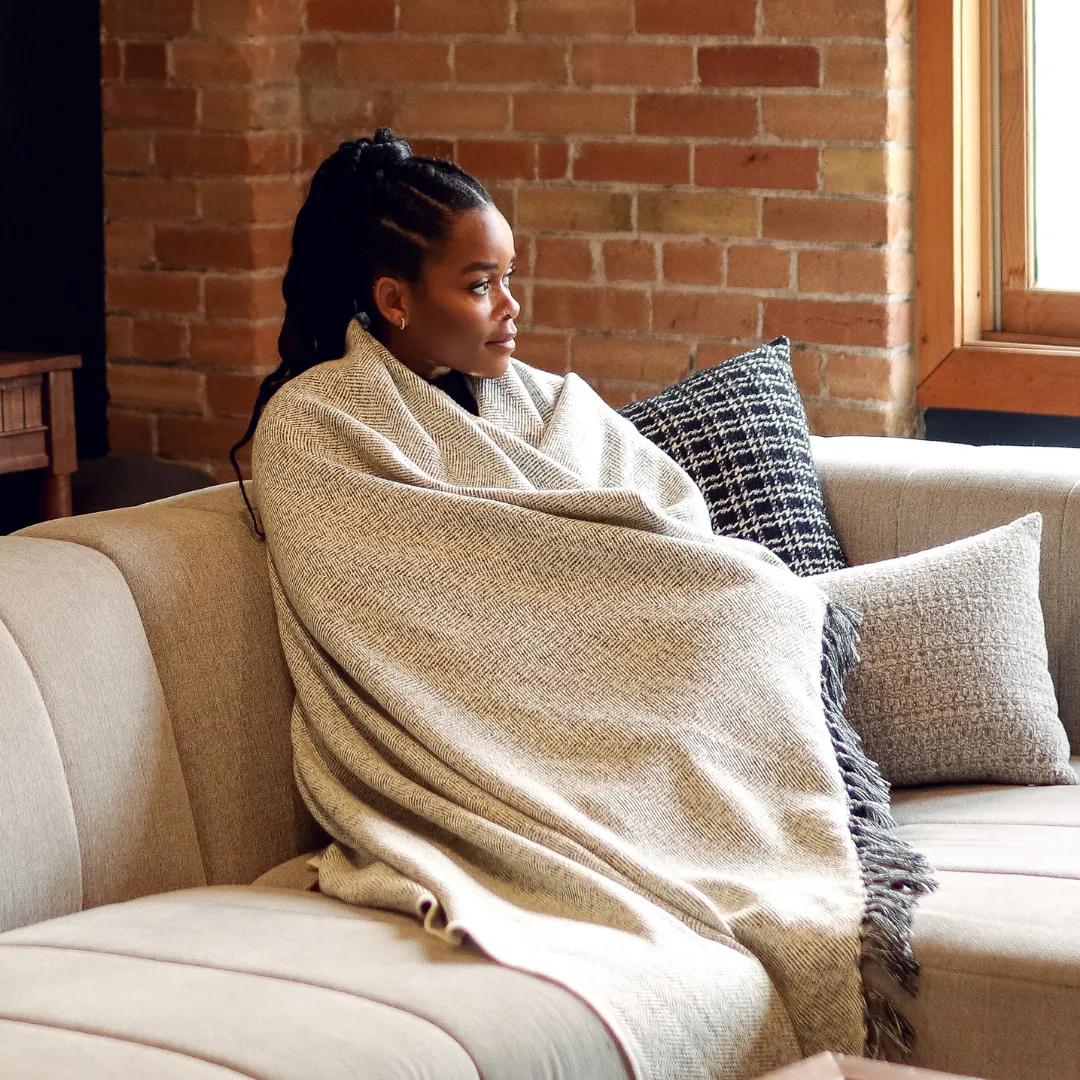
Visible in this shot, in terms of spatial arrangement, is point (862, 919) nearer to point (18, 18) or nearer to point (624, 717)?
point (624, 717)

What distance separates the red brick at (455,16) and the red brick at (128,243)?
69 cm

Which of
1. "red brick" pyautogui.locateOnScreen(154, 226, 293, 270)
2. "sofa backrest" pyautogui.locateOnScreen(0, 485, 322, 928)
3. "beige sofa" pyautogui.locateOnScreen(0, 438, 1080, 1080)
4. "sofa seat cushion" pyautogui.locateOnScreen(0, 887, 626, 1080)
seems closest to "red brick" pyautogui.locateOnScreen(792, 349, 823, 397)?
"red brick" pyautogui.locateOnScreen(154, 226, 293, 270)

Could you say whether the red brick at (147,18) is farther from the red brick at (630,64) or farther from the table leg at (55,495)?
the table leg at (55,495)

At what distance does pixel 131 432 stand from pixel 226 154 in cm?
64

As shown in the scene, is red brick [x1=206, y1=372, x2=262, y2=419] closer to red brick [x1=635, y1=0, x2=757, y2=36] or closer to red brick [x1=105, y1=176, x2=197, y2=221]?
red brick [x1=105, y1=176, x2=197, y2=221]

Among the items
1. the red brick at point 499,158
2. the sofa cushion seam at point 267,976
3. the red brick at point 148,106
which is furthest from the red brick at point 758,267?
the sofa cushion seam at point 267,976

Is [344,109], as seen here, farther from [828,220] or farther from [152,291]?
[828,220]

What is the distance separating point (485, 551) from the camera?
197 centimetres

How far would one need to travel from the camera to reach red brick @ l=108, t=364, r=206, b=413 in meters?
3.56

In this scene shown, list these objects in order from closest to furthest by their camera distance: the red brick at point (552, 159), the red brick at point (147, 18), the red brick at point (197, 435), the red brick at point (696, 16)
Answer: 1. the red brick at point (696, 16)
2. the red brick at point (552, 159)
3. the red brick at point (147, 18)
4. the red brick at point (197, 435)

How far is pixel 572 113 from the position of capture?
330 cm

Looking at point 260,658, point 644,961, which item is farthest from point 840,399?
point 644,961

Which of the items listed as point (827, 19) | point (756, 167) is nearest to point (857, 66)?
point (827, 19)

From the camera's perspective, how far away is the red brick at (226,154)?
342 centimetres
